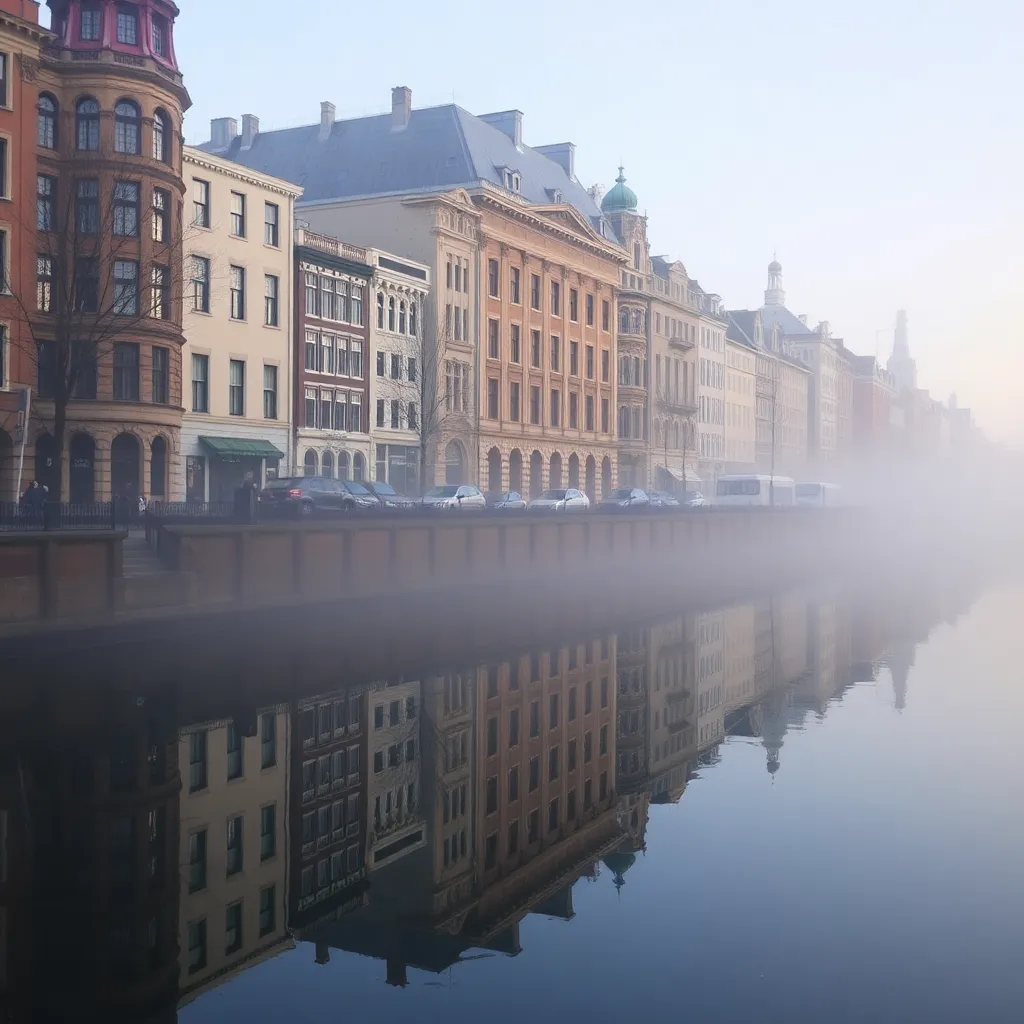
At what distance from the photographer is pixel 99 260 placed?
146 feet

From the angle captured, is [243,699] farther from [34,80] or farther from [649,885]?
[34,80]

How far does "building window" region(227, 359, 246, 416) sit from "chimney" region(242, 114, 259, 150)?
31.3 m

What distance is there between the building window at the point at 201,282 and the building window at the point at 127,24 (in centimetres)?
916

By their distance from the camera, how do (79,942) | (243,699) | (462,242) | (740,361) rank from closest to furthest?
(79,942) → (243,699) → (462,242) → (740,361)

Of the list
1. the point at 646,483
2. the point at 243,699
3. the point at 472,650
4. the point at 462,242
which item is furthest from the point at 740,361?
the point at 243,699

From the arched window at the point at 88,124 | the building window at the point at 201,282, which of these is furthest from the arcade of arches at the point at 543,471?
the arched window at the point at 88,124

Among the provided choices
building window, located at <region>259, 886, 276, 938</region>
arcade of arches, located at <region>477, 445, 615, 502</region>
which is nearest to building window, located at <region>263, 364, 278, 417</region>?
arcade of arches, located at <region>477, 445, 615, 502</region>

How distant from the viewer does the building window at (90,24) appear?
161 ft

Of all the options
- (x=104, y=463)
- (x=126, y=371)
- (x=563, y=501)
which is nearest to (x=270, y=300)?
(x=126, y=371)

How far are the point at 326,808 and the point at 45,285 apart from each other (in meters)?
36.8

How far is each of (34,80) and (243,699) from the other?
3147 cm

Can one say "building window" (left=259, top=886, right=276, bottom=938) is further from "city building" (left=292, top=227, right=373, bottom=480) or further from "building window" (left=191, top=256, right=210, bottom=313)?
"city building" (left=292, top=227, right=373, bottom=480)

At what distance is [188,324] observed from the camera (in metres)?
55.1

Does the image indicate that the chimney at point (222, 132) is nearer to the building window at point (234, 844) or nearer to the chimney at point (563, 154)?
the chimney at point (563, 154)
